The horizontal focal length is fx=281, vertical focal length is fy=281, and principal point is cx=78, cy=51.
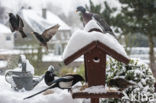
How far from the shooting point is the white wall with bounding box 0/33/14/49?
749 centimetres

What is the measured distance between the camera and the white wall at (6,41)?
24.6ft

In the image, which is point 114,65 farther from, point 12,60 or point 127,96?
point 12,60

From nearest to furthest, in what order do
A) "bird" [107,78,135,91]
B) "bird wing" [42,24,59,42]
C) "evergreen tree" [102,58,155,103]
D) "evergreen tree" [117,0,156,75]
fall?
"bird" [107,78,135,91], "bird wing" [42,24,59,42], "evergreen tree" [102,58,155,103], "evergreen tree" [117,0,156,75]

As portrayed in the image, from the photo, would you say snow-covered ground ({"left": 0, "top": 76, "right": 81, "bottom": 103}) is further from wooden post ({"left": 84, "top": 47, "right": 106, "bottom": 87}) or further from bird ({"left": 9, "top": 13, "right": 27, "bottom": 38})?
bird ({"left": 9, "top": 13, "right": 27, "bottom": 38})

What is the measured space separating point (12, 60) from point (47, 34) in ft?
6.44

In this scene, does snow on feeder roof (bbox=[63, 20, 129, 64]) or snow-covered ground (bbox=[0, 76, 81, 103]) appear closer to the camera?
snow on feeder roof (bbox=[63, 20, 129, 64])

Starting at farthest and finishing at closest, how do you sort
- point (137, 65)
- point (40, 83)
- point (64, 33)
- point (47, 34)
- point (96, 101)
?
point (64, 33), point (137, 65), point (40, 83), point (47, 34), point (96, 101)

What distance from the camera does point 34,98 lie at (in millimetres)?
1824

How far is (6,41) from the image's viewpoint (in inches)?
317

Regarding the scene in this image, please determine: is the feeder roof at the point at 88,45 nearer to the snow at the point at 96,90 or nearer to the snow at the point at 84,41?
the snow at the point at 84,41

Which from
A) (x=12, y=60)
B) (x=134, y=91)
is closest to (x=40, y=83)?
(x=134, y=91)

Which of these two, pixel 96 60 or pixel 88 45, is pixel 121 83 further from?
pixel 88 45

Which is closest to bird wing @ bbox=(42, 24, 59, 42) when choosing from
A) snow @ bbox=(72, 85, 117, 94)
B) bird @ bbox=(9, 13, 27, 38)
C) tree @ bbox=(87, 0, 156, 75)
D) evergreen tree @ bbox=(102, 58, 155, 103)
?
bird @ bbox=(9, 13, 27, 38)

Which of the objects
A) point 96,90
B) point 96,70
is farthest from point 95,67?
point 96,90
